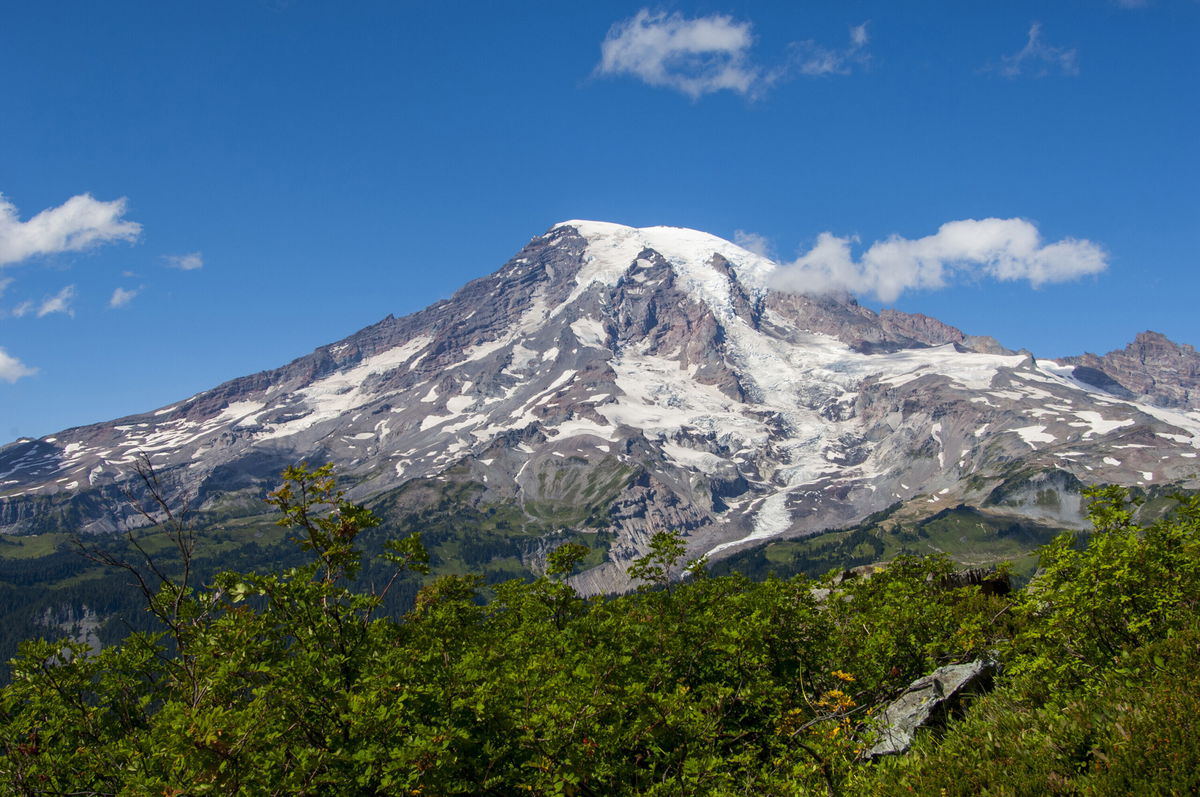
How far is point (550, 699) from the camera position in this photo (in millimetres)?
13125

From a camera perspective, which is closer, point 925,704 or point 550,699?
point 550,699

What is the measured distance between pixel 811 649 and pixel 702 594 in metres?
3.70

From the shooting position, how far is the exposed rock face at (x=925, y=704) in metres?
13.9

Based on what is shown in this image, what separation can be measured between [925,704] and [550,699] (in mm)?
7866

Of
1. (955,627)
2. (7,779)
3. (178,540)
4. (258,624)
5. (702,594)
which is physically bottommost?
(955,627)

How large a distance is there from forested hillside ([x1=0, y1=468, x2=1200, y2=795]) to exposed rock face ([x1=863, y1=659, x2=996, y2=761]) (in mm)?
→ 494

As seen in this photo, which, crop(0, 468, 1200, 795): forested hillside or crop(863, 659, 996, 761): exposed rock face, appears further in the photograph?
crop(863, 659, 996, 761): exposed rock face

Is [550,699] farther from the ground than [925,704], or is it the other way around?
[550,699]

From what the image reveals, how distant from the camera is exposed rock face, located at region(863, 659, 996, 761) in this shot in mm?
13945

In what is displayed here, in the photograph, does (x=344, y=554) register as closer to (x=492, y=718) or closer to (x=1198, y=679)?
(x=492, y=718)

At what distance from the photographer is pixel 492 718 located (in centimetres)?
1330

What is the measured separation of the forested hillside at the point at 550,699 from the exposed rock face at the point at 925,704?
49 cm

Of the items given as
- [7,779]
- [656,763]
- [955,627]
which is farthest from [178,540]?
[955,627]

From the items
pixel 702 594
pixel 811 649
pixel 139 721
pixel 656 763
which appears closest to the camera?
pixel 656 763
